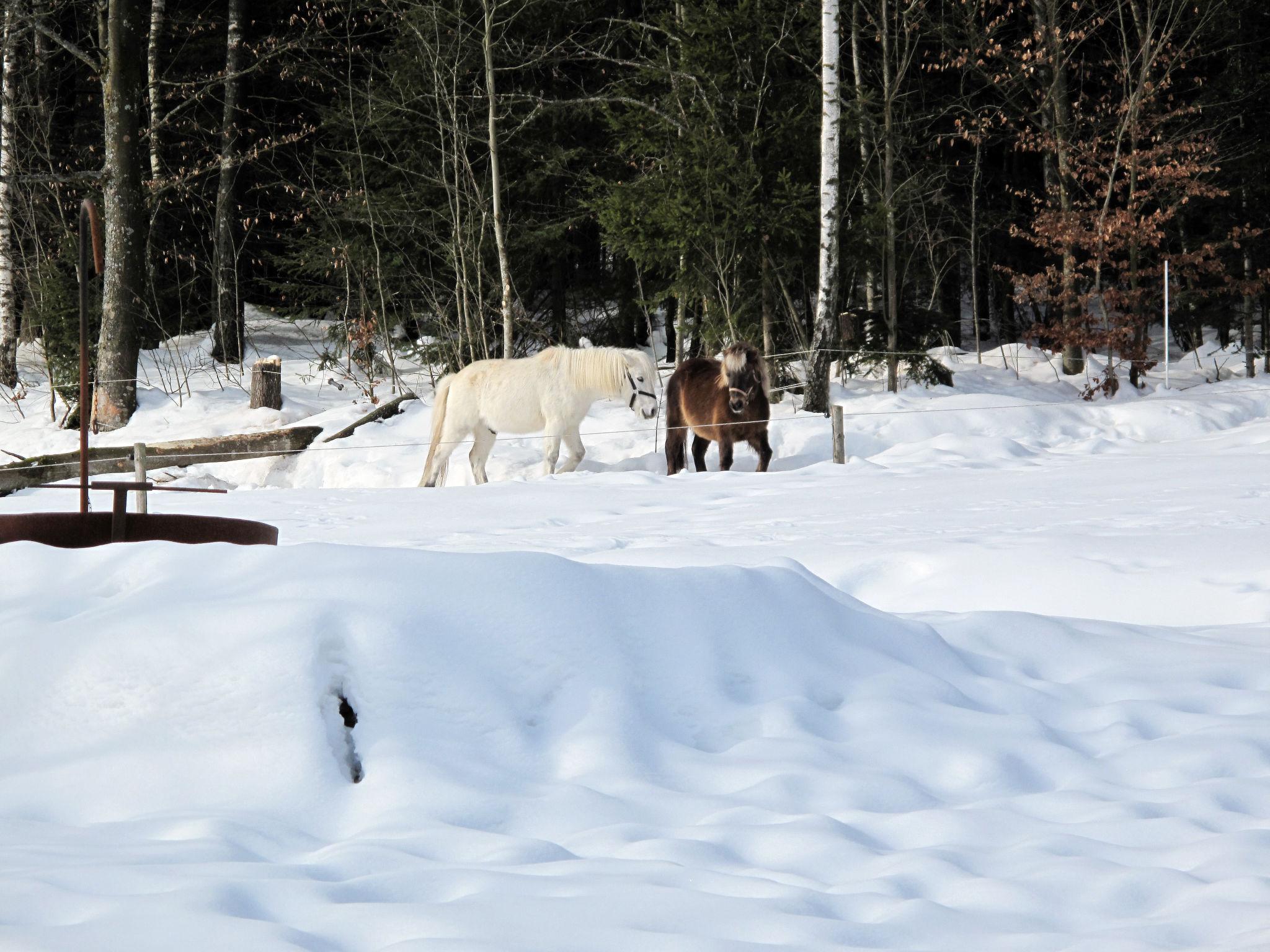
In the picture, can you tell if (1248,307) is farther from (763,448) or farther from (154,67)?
(154,67)

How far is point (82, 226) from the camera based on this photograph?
481cm

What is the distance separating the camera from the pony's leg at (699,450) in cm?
1248

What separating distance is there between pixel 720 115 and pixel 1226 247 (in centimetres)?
1116

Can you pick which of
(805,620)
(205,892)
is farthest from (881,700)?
(205,892)

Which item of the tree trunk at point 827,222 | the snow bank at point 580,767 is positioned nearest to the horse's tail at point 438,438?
the tree trunk at point 827,222

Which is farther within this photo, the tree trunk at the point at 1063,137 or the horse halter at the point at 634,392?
the tree trunk at the point at 1063,137

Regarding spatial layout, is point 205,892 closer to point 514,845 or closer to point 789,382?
point 514,845

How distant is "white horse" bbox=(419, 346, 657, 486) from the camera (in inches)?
474

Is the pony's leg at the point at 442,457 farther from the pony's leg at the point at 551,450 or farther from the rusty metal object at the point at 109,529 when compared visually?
the rusty metal object at the point at 109,529

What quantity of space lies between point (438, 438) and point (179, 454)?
2.75 m

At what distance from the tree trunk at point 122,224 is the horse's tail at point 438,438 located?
500cm

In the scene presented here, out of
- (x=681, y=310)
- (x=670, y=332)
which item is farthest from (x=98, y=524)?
(x=670, y=332)

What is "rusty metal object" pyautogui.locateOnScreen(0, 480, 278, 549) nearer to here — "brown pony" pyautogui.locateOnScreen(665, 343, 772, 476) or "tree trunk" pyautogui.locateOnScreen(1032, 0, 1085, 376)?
"brown pony" pyautogui.locateOnScreen(665, 343, 772, 476)

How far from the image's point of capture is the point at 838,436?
1172 centimetres
